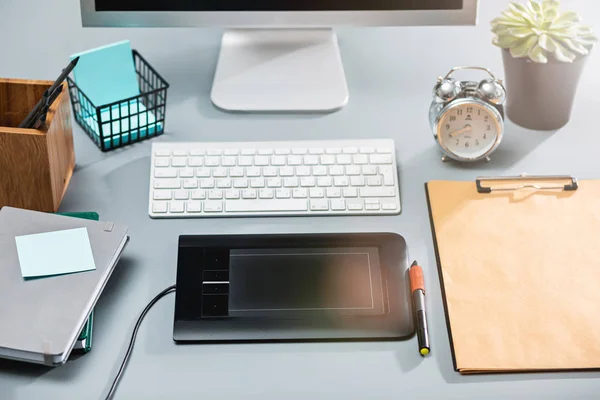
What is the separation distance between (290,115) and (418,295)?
0.40 m

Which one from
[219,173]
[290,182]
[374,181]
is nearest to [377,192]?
[374,181]

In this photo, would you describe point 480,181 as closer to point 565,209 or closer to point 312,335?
point 565,209

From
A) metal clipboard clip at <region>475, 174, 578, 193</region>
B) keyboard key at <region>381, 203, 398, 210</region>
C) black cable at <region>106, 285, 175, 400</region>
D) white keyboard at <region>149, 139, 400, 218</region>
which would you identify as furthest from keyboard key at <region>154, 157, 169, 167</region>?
metal clipboard clip at <region>475, 174, 578, 193</region>

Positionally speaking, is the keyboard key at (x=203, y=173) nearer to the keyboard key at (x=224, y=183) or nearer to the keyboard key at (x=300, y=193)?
the keyboard key at (x=224, y=183)

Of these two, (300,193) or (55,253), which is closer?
(55,253)

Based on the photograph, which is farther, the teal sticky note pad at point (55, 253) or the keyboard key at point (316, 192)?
the keyboard key at point (316, 192)

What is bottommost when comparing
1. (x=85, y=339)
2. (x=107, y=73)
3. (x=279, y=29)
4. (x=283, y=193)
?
(x=85, y=339)

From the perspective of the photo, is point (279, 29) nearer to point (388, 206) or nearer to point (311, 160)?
point (311, 160)

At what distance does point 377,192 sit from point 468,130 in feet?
0.55

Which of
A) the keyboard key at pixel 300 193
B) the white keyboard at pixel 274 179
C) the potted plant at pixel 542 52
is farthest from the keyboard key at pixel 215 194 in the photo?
the potted plant at pixel 542 52

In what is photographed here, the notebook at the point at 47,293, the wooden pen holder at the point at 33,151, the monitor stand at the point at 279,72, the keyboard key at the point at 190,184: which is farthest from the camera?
the monitor stand at the point at 279,72

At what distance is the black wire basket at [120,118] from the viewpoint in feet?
3.47

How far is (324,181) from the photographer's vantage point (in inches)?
40.4

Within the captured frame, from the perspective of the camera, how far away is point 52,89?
0.95 metres
